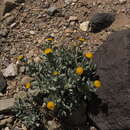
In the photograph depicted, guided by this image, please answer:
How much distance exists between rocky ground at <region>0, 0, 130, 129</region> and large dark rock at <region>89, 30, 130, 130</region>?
98 centimetres

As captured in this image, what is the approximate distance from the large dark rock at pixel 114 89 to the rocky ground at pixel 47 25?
0.98 metres

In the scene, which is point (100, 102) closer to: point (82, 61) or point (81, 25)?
point (82, 61)

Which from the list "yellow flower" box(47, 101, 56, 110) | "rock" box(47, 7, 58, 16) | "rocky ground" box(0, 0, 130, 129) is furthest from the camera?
"rock" box(47, 7, 58, 16)

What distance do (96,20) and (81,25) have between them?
0.35 metres

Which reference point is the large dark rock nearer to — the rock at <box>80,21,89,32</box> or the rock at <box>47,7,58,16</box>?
the rock at <box>80,21,89,32</box>

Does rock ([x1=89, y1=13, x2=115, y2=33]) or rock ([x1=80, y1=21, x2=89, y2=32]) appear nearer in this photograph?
rock ([x1=89, y1=13, x2=115, y2=33])

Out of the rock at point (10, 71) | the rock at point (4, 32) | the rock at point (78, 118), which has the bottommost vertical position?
the rock at point (78, 118)

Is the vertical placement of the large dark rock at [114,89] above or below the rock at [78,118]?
above

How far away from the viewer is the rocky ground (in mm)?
4738

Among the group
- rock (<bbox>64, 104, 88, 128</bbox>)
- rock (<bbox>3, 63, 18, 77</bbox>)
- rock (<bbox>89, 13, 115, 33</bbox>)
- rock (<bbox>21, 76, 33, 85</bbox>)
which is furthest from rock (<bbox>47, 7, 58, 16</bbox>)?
rock (<bbox>64, 104, 88, 128</bbox>)

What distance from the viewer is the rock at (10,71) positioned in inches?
172

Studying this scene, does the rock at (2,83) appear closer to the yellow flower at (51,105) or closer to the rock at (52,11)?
the yellow flower at (51,105)

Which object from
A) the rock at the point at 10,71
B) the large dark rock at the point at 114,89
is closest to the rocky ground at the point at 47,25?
the rock at the point at 10,71

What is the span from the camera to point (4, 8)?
545cm
